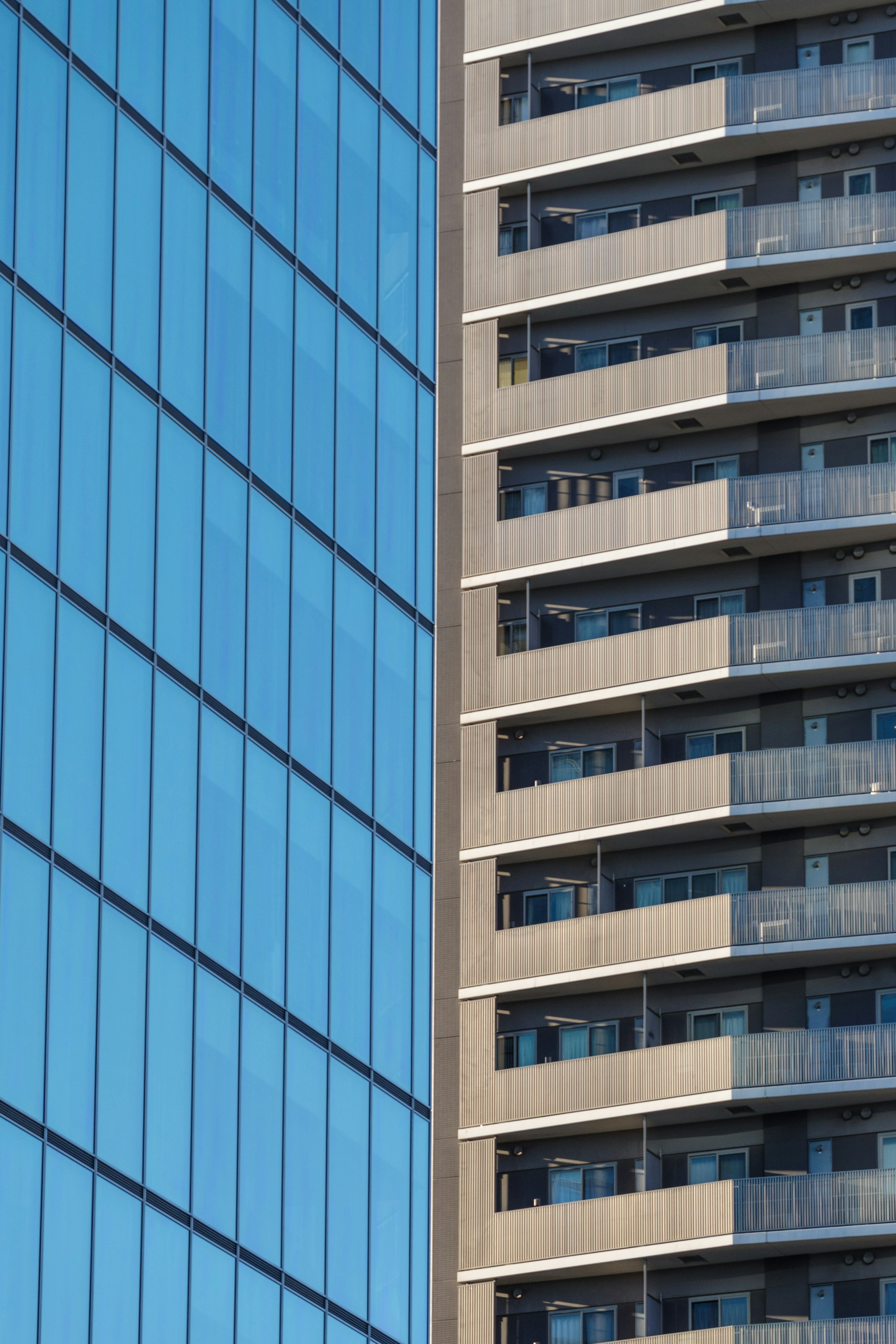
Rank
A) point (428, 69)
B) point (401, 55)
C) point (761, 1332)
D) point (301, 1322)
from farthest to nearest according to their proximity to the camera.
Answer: point (761, 1332) → point (428, 69) → point (401, 55) → point (301, 1322)

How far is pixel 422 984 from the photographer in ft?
122

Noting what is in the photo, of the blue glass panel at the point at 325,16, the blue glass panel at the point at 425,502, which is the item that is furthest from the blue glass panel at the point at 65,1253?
the blue glass panel at the point at 325,16

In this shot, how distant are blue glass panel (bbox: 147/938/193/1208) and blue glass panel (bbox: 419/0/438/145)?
15408 mm

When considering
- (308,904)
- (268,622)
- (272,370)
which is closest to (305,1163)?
(308,904)

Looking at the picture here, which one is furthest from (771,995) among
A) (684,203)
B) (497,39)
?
(497,39)

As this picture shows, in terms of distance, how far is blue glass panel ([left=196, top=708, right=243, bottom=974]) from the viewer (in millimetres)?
31672

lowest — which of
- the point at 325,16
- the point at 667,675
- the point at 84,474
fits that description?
the point at 84,474

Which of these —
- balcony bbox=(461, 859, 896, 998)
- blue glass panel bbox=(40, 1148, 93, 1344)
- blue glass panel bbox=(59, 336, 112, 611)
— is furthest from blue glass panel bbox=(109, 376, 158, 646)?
balcony bbox=(461, 859, 896, 998)

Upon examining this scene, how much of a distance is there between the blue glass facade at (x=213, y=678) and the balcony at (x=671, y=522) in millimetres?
33638

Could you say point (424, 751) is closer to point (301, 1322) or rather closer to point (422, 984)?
point (422, 984)

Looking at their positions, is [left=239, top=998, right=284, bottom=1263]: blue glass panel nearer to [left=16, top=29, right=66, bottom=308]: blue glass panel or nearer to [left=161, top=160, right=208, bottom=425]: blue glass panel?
[left=161, top=160, right=208, bottom=425]: blue glass panel

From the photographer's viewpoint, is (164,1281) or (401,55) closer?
(164,1281)

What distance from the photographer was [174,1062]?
30297 mm

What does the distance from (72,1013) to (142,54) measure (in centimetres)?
1098
